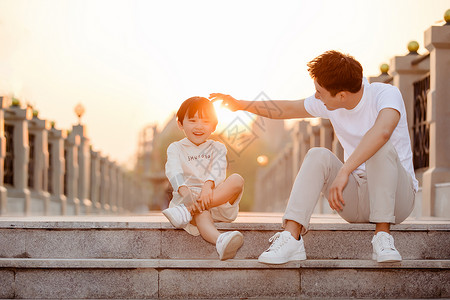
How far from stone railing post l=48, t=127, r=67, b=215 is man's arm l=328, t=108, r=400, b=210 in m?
17.7

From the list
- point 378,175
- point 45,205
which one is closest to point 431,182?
point 378,175

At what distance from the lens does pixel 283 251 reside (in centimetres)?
403

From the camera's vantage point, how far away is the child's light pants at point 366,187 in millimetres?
4066

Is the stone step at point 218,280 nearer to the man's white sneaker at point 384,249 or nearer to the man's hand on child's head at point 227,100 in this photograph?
the man's white sneaker at point 384,249

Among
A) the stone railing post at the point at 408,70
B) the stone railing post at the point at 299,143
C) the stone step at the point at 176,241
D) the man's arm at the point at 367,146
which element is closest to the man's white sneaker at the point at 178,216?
the stone step at the point at 176,241

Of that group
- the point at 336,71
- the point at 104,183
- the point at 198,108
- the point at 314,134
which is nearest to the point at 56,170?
the point at 314,134

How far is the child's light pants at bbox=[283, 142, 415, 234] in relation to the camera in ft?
13.3

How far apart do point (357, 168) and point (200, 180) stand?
1.13m

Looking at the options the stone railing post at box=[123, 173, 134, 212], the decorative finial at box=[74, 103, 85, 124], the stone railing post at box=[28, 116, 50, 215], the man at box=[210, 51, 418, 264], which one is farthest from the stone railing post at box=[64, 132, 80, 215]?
the man at box=[210, 51, 418, 264]

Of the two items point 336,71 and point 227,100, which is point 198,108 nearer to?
point 227,100

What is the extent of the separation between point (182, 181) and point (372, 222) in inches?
51.7

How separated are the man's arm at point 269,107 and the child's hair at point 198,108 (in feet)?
0.39

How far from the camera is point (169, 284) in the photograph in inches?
167

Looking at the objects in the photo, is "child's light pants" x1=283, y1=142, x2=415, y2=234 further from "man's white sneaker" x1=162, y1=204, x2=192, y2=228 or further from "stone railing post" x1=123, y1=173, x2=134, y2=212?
"stone railing post" x1=123, y1=173, x2=134, y2=212
